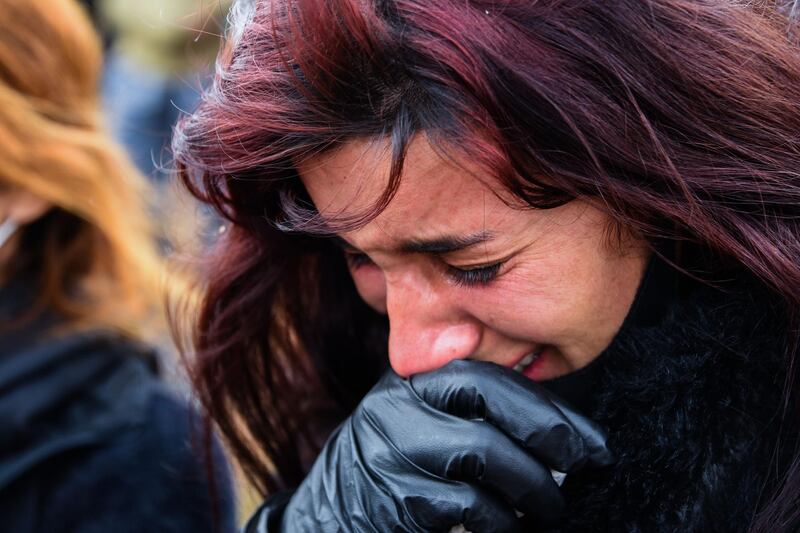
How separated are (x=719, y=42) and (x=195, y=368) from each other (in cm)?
121

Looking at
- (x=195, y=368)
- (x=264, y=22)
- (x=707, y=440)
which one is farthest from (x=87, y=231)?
(x=707, y=440)

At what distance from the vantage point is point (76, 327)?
234 cm

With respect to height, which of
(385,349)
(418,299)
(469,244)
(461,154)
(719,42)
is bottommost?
(385,349)

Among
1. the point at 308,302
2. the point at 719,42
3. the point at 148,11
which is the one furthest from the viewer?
the point at 148,11

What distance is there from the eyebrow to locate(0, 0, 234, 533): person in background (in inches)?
33.9

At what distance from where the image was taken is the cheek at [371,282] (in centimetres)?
160

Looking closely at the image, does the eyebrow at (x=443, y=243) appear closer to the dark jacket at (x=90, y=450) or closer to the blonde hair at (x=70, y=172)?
the dark jacket at (x=90, y=450)

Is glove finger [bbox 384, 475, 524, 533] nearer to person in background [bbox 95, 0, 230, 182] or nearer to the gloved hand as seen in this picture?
the gloved hand

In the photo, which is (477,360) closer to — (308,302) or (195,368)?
(308,302)

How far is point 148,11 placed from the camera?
4684 mm

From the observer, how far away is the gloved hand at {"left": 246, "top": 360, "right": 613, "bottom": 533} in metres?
1.34

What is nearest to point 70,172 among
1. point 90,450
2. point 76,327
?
point 76,327

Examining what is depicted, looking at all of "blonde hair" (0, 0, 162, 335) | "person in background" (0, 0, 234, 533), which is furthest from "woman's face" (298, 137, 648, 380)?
"blonde hair" (0, 0, 162, 335)

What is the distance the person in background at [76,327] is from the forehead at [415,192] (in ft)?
2.84
